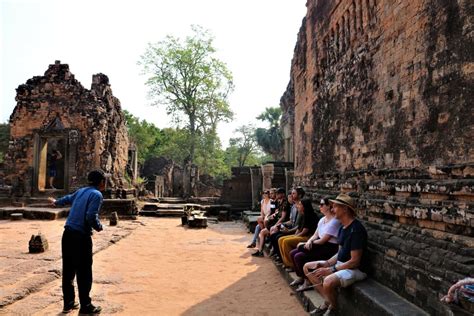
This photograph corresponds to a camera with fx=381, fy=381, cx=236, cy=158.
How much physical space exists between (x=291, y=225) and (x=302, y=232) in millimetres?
1144

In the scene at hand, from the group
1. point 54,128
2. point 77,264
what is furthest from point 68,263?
point 54,128

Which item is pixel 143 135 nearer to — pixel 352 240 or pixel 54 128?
pixel 54 128

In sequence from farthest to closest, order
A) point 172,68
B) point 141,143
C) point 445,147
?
point 141,143 → point 172,68 → point 445,147

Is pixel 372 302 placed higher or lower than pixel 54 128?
lower

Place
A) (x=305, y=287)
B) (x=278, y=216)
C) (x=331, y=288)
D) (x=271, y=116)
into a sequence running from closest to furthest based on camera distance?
(x=331, y=288), (x=305, y=287), (x=278, y=216), (x=271, y=116)

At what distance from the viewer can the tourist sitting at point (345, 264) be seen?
3.94 m

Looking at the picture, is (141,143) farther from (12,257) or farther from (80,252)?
Answer: (80,252)

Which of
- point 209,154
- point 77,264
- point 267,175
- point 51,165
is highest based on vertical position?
point 209,154

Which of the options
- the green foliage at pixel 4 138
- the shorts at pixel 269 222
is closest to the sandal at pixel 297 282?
the shorts at pixel 269 222

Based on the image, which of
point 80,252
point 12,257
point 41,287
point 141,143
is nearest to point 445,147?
point 80,252

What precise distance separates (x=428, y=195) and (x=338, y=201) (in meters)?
0.97

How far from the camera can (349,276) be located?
3.95 m

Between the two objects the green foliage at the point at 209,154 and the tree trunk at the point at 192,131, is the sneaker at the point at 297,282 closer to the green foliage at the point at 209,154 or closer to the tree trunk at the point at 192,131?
the tree trunk at the point at 192,131

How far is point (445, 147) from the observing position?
139 inches
